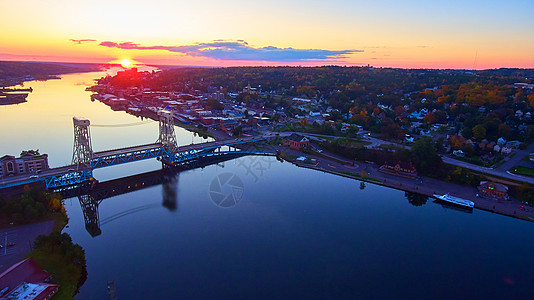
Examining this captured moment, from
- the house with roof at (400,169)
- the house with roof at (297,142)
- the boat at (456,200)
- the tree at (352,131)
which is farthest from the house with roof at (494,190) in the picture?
the house with roof at (297,142)

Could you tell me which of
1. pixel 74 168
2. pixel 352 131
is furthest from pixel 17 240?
pixel 352 131

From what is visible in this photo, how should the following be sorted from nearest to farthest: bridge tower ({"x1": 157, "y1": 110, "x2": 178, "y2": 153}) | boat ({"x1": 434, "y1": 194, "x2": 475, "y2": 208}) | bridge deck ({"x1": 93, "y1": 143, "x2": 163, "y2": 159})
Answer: boat ({"x1": 434, "y1": 194, "x2": 475, "y2": 208}), bridge deck ({"x1": 93, "y1": 143, "x2": 163, "y2": 159}), bridge tower ({"x1": 157, "y1": 110, "x2": 178, "y2": 153})

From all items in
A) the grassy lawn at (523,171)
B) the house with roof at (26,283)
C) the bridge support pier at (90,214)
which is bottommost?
the bridge support pier at (90,214)

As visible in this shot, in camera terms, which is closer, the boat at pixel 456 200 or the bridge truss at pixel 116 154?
the boat at pixel 456 200

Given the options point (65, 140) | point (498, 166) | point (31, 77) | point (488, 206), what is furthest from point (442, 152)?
point (31, 77)

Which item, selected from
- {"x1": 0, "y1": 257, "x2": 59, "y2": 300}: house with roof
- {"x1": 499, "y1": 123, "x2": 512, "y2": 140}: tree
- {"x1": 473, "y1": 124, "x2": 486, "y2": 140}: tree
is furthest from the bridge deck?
{"x1": 499, "y1": 123, "x2": 512, "y2": 140}: tree

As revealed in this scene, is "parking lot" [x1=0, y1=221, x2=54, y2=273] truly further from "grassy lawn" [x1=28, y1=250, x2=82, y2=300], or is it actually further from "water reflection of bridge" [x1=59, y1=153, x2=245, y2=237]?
"water reflection of bridge" [x1=59, y1=153, x2=245, y2=237]

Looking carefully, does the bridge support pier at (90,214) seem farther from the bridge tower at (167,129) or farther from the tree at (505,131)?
the tree at (505,131)
